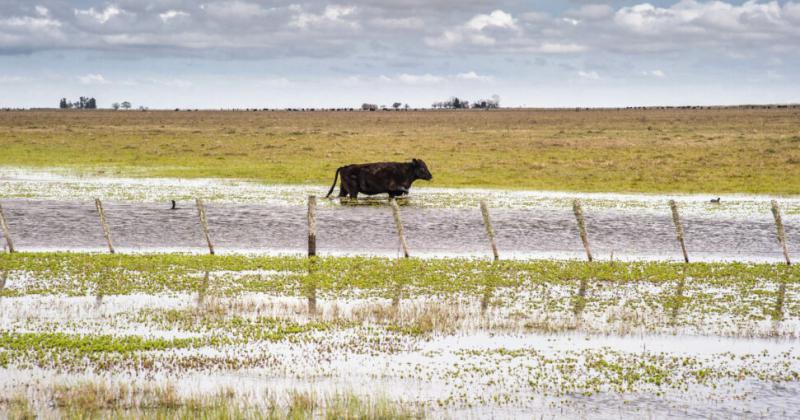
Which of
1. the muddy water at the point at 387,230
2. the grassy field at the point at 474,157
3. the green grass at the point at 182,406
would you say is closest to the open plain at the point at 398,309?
the green grass at the point at 182,406

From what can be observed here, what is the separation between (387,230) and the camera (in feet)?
94.6

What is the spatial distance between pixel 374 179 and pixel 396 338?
24.6 m

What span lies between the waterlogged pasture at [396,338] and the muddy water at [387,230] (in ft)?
10.2

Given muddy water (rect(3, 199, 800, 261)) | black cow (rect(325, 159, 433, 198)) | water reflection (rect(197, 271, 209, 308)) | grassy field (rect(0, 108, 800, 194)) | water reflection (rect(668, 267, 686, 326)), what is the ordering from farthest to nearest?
grassy field (rect(0, 108, 800, 194)) → black cow (rect(325, 159, 433, 198)) → muddy water (rect(3, 199, 800, 261)) → water reflection (rect(197, 271, 209, 308)) → water reflection (rect(668, 267, 686, 326))

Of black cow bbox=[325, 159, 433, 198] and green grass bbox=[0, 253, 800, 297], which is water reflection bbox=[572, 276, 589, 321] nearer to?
green grass bbox=[0, 253, 800, 297]

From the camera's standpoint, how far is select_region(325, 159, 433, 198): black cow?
38.7m

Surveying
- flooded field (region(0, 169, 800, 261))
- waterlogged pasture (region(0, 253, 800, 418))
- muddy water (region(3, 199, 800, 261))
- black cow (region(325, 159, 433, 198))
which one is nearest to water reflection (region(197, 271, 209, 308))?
waterlogged pasture (region(0, 253, 800, 418))

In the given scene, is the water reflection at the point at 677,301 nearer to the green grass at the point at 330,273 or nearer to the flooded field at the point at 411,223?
the green grass at the point at 330,273

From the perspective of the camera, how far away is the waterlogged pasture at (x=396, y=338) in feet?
37.9

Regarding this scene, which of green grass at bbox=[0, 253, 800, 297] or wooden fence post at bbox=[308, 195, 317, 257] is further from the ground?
wooden fence post at bbox=[308, 195, 317, 257]

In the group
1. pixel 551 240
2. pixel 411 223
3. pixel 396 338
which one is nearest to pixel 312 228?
pixel 411 223

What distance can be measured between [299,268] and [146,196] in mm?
18982

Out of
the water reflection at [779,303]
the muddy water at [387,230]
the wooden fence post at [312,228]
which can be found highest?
the wooden fence post at [312,228]

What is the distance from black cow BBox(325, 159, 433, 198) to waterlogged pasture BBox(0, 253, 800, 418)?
1671 centimetres
